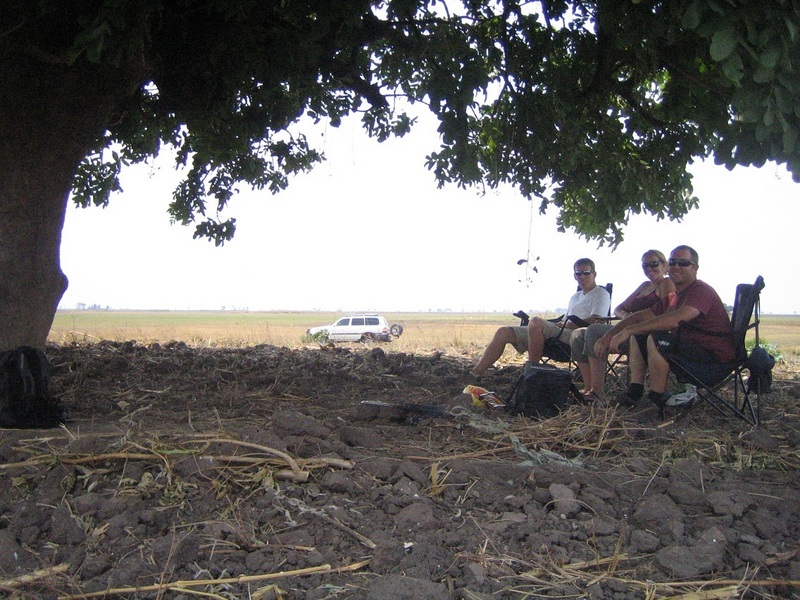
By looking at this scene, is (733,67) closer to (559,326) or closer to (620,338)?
(620,338)

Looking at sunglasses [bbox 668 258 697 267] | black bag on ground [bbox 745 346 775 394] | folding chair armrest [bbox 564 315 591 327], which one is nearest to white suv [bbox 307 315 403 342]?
folding chair armrest [bbox 564 315 591 327]

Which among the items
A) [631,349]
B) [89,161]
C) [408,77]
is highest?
[408,77]

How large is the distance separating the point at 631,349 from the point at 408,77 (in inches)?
131

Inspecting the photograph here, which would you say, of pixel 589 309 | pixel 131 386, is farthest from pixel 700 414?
pixel 131 386

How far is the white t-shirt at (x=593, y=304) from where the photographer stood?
686 cm

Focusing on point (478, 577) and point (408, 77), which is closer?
point (478, 577)

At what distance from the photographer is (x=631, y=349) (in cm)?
559

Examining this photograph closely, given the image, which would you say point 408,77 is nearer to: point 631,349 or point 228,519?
point 631,349

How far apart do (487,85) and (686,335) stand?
8.74 ft

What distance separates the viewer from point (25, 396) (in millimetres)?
4660

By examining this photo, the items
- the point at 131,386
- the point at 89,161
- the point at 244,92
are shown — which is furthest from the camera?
the point at 89,161

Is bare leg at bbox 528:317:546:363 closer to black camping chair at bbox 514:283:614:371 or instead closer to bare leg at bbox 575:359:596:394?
black camping chair at bbox 514:283:614:371

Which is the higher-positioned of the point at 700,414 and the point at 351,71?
the point at 351,71

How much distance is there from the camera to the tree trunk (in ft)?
16.5
